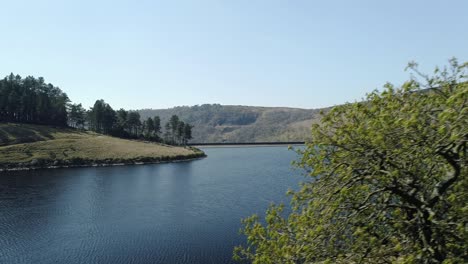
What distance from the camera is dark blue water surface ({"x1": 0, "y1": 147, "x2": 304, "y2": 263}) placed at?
142 feet

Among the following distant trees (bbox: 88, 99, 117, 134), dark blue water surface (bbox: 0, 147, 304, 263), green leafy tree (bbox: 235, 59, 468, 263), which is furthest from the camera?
distant trees (bbox: 88, 99, 117, 134)

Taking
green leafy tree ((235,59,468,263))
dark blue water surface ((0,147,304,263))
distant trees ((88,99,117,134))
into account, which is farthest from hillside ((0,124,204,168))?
green leafy tree ((235,59,468,263))

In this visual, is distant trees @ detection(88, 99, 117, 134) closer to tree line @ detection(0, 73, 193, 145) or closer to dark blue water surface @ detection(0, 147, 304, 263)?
tree line @ detection(0, 73, 193, 145)

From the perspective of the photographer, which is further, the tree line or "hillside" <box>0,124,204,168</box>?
the tree line

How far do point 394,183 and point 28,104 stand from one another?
19299cm

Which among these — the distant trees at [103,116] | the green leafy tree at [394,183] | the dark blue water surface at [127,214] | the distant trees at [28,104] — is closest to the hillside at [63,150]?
the distant trees at [28,104]

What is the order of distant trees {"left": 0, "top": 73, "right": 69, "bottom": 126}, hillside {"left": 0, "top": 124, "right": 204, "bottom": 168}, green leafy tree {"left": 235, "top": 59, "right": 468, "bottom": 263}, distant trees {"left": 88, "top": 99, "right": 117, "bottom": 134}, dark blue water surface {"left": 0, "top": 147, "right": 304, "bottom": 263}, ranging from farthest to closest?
distant trees {"left": 88, "top": 99, "right": 117, "bottom": 134}, distant trees {"left": 0, "top": 73, "right": 69, "bottom": 126}, hillside {"left": 0, "top": 124, "right": 204, "bottom": 168}, dark blue water surface {"left": 0, "top": 147, "right": 304, "bottom": 263}, green leafy tree {"left": 235, "top": 59, "right": 468, "bottom": 263}

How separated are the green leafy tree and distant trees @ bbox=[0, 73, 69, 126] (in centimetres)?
18643

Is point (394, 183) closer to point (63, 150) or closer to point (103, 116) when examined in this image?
point (63, 150)

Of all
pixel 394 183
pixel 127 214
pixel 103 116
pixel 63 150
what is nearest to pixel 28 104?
pixel 103 116

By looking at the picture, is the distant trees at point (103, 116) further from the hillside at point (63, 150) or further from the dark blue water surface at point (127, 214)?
the dark blue water surface at point (127, 214)

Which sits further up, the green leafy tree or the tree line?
the tree line

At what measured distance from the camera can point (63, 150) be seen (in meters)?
138

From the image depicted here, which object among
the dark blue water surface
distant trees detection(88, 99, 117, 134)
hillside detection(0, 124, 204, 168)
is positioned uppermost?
distant trees detection(88, 99, 117, 134)
